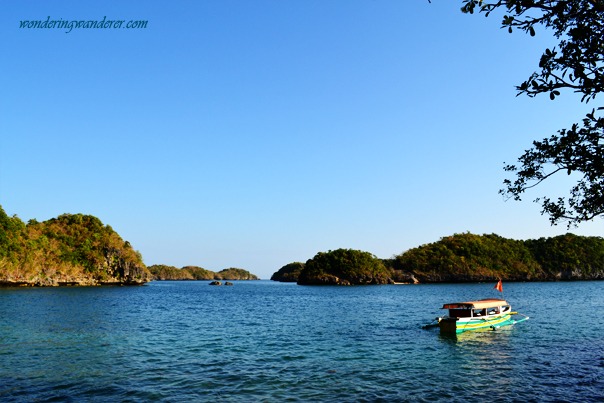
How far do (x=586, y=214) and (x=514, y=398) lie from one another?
9289 millimetres

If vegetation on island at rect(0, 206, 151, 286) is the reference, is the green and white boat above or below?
below

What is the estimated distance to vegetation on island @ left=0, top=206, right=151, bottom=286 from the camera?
411 ft

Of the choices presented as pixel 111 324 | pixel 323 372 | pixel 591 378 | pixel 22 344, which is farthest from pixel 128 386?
pixel 111 324

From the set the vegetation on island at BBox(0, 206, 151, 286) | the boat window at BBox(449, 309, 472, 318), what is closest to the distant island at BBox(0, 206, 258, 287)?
the vegetation on island at BBox(0, 206, 151, 286)

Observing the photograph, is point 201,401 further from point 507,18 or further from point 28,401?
point 507,18

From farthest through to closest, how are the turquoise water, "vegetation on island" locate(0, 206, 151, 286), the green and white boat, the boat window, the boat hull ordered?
"vegetation on island" locate(0, 206, 151, 286) → the boat window → the green and white boat → the boat hull → the turquoise water

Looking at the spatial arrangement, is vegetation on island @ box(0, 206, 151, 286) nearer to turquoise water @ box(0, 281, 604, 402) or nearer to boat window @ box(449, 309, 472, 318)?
turquoise water @ box(0, 281, 604, 402)

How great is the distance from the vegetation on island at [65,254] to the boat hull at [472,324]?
5027 inches

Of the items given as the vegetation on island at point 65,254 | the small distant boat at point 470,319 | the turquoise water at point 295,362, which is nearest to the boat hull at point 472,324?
the small distant boat at point 470,319

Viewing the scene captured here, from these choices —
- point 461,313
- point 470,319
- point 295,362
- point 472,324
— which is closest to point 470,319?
point 470,319

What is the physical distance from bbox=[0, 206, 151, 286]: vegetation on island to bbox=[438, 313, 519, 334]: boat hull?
127675mm

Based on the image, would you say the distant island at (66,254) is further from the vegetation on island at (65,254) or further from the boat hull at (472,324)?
the boat hull at (472,324)

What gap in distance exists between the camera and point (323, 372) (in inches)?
888

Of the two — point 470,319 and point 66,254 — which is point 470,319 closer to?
point 470,319
